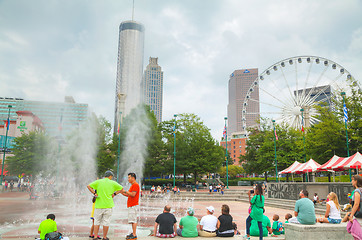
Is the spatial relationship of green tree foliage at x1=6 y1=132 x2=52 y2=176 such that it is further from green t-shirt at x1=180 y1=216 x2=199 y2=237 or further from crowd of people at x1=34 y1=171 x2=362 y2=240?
green t-shirt at x1=180 y1=216 x2=199 y2=237

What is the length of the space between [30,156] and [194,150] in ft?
88.5

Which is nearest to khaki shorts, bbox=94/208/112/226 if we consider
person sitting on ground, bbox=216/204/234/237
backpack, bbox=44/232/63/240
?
backpack, bbox=44/232/63/240

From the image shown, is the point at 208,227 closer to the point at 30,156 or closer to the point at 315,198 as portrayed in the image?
the point at 315,198

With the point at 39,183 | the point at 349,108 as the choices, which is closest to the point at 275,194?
the point at 349,108

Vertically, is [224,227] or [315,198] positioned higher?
[224,227]

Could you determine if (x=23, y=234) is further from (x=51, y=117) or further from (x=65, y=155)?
(x=65, y=155)

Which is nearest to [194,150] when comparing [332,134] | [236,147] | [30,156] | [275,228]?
[332,134]

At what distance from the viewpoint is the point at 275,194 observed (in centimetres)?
2745

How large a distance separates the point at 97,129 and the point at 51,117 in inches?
661

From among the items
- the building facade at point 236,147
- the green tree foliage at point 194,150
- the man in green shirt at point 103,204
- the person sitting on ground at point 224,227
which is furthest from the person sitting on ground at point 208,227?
the building facade at point 236,147

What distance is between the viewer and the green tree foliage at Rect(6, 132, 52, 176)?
42812 mm

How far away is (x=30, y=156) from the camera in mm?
43750

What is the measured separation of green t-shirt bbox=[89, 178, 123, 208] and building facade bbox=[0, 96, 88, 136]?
958 inches

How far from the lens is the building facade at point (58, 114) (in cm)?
2906
